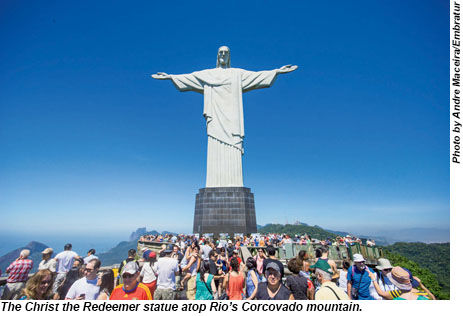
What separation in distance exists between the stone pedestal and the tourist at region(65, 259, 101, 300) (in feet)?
32.0

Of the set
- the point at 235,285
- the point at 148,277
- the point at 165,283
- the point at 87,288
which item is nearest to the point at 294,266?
the point at 235,285

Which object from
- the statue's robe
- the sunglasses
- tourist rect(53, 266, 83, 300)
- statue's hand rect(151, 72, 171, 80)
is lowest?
tourist rect(53, 266, 83, 300)

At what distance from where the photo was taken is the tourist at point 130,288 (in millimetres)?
3350

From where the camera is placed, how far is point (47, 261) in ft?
17.6

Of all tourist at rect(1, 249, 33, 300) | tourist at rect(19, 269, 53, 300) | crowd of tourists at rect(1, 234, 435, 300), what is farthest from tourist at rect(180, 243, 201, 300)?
tourist at rect(1, 249, 33, 300)

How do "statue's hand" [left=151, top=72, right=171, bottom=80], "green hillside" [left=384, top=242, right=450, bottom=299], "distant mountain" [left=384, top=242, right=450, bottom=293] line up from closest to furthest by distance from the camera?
"green hillside" [left=384, top=242, right=450, bottom=299] → "statue's hand" [left=151, top=72, right=171, bottom=80] → "distant mountain" [left=384, top=242, right=450, bottom=293]

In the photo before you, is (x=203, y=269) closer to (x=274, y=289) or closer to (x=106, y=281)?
(x=274, y=289)

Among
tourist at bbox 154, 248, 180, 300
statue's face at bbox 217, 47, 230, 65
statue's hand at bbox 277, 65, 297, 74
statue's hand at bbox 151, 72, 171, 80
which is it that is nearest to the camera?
tourist at bbox 154, 248, 180, 300

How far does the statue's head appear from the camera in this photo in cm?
1630

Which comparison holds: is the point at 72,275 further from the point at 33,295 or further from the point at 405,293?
the point at 405,293

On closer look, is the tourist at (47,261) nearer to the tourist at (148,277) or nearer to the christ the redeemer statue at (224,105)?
the tourist at (148,277)

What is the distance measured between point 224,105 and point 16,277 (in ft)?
42.1

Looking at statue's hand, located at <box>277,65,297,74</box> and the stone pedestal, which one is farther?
statue's hand, located at <box>277,65,297,74</box>

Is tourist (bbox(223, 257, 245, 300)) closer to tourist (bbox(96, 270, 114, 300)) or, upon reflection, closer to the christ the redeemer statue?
tourist (bbox(96, 270, 114, 300))
